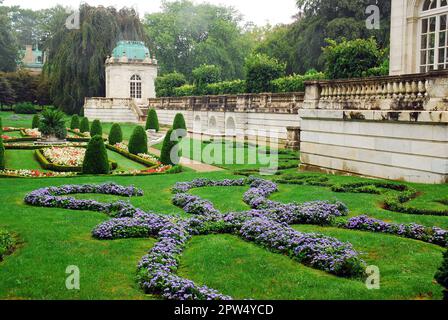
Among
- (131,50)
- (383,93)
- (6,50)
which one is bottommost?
(383,93)

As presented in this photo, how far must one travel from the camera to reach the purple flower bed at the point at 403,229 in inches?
316

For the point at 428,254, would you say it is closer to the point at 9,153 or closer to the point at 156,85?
the point at 9,153

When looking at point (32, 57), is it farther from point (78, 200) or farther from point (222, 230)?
point (222, 230)

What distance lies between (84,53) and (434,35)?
39.8 m

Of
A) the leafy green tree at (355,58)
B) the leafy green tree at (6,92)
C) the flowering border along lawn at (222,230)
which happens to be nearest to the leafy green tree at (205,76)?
the leafy green tree at (355,58)

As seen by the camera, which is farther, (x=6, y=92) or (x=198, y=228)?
(x=6, y=92)

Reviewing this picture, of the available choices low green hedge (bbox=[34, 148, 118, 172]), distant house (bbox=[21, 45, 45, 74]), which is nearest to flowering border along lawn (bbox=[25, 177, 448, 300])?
low green hedge (bbox=[34, 148, 118, 172])

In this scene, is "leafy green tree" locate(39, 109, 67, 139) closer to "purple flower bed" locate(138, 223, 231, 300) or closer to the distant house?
"purple flower bed" locate(138, 223, 231, 300)

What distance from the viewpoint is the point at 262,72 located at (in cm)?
3155

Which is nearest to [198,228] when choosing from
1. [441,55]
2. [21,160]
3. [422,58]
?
[441,55]

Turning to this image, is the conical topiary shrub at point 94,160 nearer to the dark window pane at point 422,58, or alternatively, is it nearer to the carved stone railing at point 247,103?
the dark window pane at point 422,58

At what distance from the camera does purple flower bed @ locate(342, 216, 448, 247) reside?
804 centimetres

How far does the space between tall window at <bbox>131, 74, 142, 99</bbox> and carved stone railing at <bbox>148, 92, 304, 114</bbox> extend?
11.7 m

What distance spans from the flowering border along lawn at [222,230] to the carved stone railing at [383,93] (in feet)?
12.0
